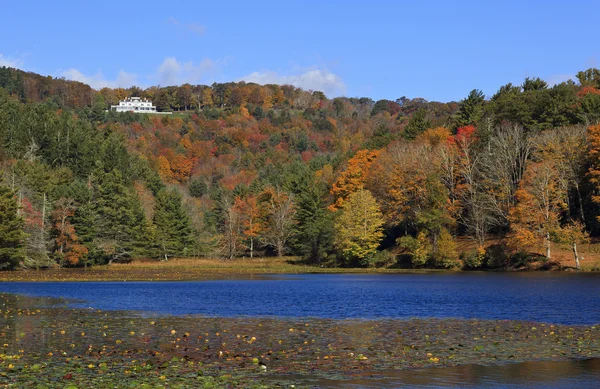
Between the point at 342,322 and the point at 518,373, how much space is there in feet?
51.7

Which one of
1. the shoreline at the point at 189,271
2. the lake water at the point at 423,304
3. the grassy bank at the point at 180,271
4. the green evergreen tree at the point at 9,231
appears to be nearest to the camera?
the lake water at the point at 423,304

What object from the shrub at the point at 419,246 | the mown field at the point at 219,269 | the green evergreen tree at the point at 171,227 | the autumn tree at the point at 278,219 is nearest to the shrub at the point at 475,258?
the mown field at the point at 219,269

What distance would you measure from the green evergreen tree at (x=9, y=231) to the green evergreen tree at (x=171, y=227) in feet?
102

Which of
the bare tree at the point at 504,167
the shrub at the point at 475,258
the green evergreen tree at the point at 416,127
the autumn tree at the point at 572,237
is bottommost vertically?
the shrub at the point at 475,258

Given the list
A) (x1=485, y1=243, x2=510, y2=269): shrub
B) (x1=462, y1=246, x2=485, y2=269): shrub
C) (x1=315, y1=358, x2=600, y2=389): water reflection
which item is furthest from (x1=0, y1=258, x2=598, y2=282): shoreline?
(x1=315, y1=358, x2=600, y2=389): water reflection

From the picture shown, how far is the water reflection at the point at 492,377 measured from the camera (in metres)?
21.9

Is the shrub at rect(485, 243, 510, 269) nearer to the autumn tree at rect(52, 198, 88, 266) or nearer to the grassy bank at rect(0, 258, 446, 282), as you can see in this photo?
the grassy bank at rect(0, 258, 446, 282)

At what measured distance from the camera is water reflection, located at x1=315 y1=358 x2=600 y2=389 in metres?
21.9

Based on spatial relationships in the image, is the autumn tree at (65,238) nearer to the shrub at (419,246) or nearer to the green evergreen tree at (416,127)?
the shrub at (419,246)

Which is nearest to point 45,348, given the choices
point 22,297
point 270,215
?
point 22,297

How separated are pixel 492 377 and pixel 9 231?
7888 cm

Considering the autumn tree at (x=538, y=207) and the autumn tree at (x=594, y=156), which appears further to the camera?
the autumn tree at (x=594, y=156)

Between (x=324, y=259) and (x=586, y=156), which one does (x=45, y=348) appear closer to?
(x=586, y=156)

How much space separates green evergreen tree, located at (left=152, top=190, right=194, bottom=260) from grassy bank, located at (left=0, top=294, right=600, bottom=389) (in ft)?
267
